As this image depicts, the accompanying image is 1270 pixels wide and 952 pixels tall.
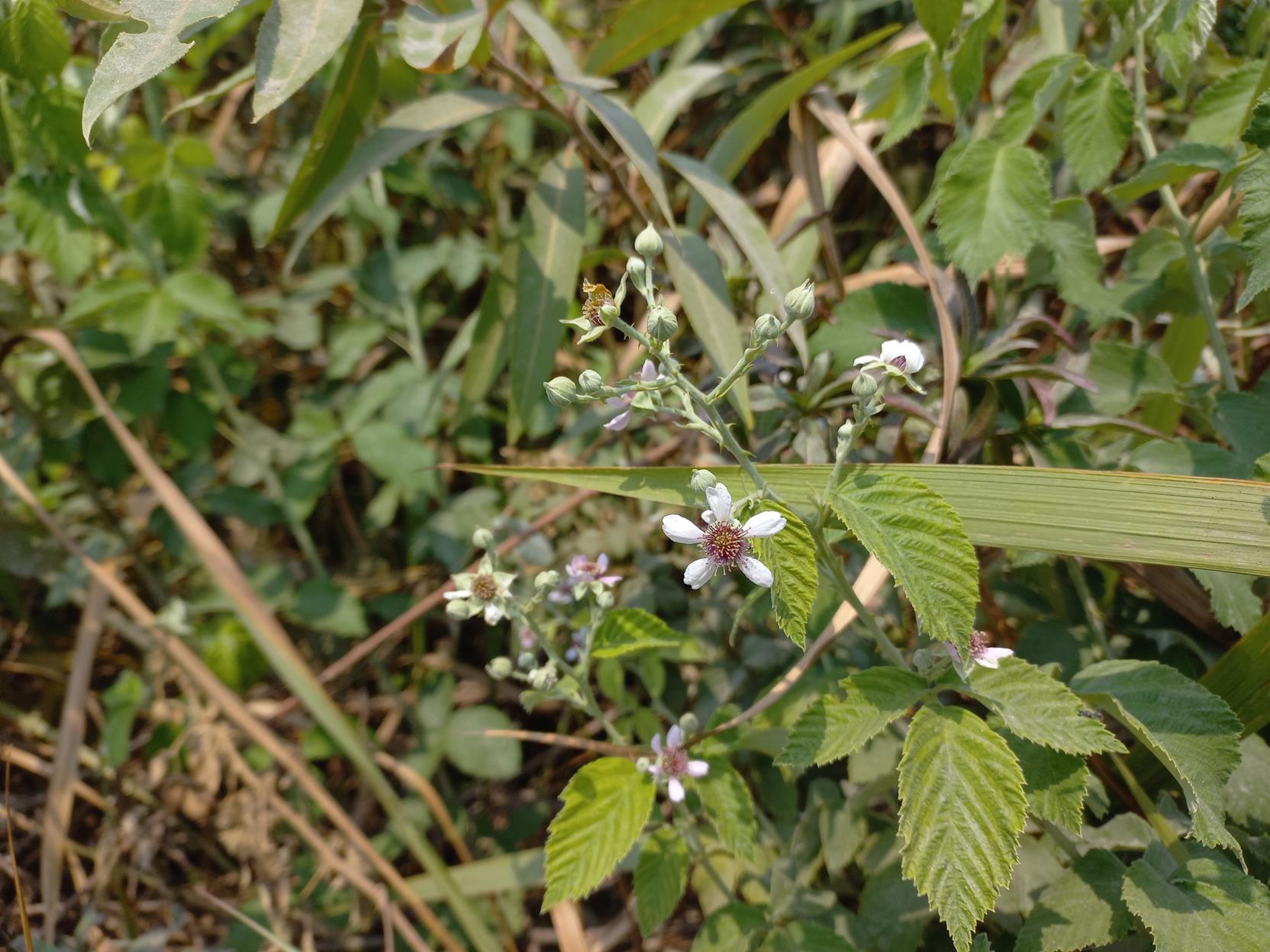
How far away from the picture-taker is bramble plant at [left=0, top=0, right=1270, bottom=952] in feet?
3.32

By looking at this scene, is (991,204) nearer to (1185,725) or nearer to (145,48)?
(1185,725)

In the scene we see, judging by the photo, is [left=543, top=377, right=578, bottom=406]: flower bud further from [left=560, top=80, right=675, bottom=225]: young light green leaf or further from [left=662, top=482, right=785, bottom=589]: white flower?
[left=560, top=80, right=675, bottom=225]: young light green leaf

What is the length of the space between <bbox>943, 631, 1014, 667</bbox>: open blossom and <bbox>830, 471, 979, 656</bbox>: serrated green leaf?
11cm

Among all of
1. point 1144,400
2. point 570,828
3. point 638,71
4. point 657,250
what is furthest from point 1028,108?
point 638,71

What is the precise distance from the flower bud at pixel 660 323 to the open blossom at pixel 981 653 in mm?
489

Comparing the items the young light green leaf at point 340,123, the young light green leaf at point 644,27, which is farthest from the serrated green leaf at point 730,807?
the young light green leaf at point 644,27

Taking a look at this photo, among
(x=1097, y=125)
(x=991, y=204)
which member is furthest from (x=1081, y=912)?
(x=1097, y=125)

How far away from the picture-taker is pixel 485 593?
50.5 inches

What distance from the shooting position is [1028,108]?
136cm

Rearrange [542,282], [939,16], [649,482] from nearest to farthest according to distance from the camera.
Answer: [649,482]
[939,16]
[542,282]

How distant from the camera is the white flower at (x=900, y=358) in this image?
3.23ft

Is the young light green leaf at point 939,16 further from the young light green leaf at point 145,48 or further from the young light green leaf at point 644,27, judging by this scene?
the young light green leaf at point 145,48

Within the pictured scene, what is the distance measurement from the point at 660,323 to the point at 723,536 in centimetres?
25

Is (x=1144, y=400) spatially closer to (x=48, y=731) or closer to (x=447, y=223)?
(x=447, y=223)
